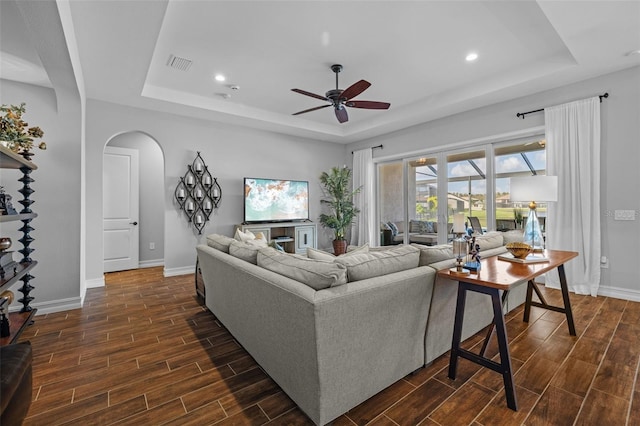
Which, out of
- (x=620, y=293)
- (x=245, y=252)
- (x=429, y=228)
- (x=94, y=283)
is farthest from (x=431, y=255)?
(x=94, y=283)

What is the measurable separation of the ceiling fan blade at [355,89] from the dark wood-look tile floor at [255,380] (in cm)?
261

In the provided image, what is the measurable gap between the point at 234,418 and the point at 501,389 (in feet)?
5.22

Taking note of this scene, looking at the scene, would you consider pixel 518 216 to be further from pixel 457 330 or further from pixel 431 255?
pixel 457 330

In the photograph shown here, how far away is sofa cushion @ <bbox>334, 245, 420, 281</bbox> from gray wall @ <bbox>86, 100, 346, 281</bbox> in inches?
157

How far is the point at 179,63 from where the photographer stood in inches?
142

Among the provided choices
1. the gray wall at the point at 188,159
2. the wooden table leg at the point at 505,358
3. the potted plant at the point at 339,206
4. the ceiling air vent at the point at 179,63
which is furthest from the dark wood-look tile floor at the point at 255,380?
the potted plant at the point at 339,206

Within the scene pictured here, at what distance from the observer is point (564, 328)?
2.67 meters

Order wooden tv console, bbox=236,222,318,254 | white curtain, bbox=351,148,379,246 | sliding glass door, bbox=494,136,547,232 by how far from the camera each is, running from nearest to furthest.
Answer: sliding glass door, bbox=494,136,547,232, wooden tv console, bbox=236,222,318,254, white curtain, bbox=351,148,379,246

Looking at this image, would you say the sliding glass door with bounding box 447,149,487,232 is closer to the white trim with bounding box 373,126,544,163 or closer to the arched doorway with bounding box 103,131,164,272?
the white trim with bounding box 373,126,544,163

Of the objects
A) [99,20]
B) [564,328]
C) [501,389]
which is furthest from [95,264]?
[564,328]

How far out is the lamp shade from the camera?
276cm

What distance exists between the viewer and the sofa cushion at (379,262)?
5.64 feet

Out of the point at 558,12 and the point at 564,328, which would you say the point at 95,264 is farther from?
the point at 558,12

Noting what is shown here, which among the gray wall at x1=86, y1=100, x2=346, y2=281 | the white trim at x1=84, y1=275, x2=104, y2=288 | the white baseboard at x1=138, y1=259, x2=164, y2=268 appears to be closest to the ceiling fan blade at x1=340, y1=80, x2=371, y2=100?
the gray wall at x1=86, y1=100, x2=346, y2=281
